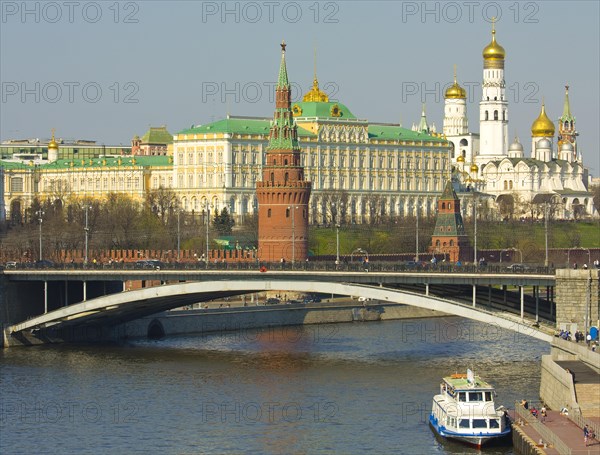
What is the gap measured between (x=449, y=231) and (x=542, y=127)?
3159 inches

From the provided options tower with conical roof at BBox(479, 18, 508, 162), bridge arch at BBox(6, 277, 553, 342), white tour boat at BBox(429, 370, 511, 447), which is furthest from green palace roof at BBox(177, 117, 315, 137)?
white tour boat at BBox(429, 370, 511, 447)

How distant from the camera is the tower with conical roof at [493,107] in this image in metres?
184

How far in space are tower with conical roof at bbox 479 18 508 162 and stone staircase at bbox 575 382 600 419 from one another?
13481 cm

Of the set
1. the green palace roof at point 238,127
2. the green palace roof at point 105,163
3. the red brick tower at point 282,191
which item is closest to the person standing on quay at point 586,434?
the red brick tower at point 282,191

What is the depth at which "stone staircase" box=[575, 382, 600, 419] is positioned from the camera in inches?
1918

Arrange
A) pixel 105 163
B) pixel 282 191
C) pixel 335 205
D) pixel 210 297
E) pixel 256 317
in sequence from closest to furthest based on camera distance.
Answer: pixel 210 297 → pixel 256 317 → pixel 282 191 → pixel 335 205 → pixel 105 163

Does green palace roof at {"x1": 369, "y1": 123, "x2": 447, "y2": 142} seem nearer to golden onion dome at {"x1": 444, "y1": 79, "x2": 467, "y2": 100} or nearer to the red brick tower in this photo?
golden onion dome at {"x1": 444, "y1": 79, "x2": 467, "y2": 100}

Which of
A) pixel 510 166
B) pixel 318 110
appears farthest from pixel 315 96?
pixel 510 166

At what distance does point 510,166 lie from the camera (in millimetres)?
184375

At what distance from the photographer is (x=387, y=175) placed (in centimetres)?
16112

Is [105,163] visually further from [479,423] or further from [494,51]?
[479,423]

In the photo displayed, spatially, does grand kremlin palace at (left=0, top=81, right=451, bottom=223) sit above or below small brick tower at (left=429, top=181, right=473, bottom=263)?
above

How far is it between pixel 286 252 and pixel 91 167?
224 feet

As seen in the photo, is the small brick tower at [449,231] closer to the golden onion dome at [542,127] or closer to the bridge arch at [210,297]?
the bridge arch at [210,297]
